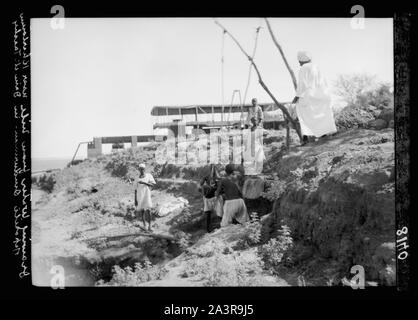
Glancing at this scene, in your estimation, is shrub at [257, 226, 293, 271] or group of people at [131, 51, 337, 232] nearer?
shrub at [257, 226, 293, 271]

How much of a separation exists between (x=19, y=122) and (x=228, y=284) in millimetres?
4165

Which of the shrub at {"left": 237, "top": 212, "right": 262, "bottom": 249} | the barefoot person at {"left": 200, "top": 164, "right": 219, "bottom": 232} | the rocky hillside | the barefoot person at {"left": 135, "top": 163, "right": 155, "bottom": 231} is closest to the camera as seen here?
the rocky hillside

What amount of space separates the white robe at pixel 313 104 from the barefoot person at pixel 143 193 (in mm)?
3140

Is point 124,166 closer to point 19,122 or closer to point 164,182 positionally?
point 164,182

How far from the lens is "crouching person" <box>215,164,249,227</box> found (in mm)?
9023

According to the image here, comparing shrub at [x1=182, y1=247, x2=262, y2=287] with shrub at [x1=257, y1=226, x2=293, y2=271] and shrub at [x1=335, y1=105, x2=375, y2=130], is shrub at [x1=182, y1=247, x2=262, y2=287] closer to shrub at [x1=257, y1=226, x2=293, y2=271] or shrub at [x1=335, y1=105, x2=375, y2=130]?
shrub at [x1=257, y1=226, x2=293, y2=271]

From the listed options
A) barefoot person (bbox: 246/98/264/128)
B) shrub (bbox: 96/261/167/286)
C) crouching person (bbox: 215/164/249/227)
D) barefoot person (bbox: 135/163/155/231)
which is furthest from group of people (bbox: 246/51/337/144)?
shrub (bbox: 96/261/167/286)

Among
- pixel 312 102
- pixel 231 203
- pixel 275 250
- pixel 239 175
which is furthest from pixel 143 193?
pixel 312 102

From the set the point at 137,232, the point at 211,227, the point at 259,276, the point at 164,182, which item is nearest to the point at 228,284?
the point at 259,276

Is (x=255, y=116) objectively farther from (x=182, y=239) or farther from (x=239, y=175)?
(x=182, y=239)

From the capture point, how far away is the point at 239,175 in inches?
378

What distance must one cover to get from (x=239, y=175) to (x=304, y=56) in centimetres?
256

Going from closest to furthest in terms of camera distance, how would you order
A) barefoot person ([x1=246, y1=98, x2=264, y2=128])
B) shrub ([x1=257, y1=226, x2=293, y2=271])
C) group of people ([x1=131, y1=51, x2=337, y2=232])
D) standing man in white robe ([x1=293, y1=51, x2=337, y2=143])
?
shrub ([x1=257, y1=226, x2=293, y2=271])
standing man in white robe ([x1=293, y1=51, x2=337, y2=143])
group of people ([x1=131, y1=51, x2=337, y2=232])
barefoot person ([x1=246, y1=98, x2=264, y2=128])

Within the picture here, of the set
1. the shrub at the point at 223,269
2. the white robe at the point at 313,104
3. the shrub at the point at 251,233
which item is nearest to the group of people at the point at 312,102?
the white robe at the point at 313,104
